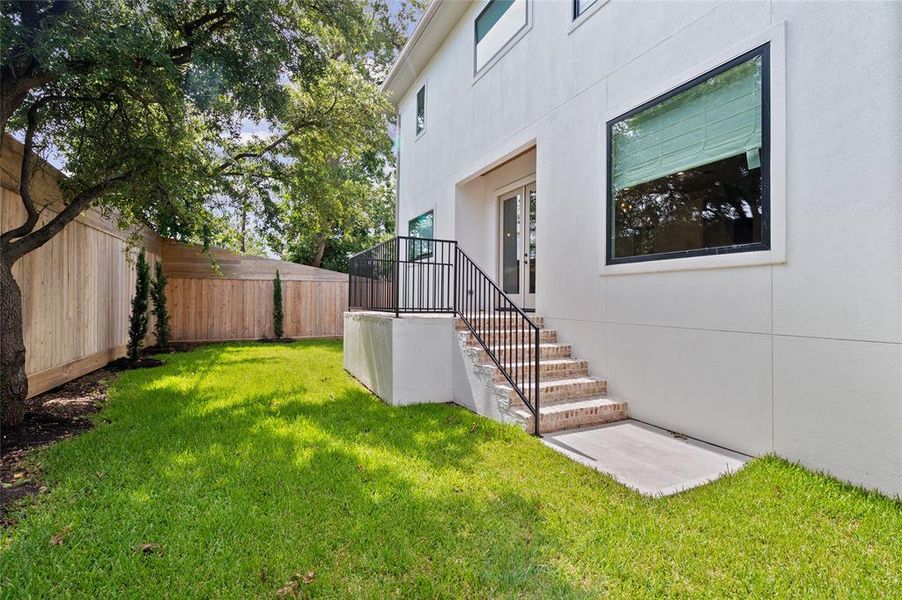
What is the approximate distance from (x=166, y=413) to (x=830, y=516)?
5751 millimetres

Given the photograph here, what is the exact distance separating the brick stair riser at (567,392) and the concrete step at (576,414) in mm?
58

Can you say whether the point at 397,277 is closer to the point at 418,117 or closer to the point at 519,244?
the point at 519,244

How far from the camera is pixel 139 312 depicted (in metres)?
8.10

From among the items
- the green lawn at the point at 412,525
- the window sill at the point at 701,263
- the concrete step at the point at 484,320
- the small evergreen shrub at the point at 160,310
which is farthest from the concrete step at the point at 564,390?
the small evergreen shrub at the point at 160,310

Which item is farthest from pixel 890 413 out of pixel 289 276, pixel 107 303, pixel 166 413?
pixel 289 276

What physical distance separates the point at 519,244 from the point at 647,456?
4.23 metres

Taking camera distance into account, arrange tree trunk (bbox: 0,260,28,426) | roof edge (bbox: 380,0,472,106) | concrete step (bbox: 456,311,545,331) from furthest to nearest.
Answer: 1. roof edge (bbox: 380,0,472,106)
2. concrete step (bbox: 456,311,545,331)
3. tree trunk (bbox: 0,260,28,426)

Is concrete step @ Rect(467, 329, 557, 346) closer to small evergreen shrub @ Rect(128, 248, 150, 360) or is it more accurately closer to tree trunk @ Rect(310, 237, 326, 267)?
small evergreen shrub @ Rect(128, 248, 150, 360)

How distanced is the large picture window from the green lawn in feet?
6.67

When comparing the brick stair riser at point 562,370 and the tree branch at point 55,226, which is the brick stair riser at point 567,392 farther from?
the tree branch at point 55,226

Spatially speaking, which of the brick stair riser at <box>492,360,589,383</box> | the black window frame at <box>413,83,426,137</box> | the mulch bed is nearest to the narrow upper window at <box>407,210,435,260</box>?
the black window frame at <box>413,83,426,137</box>

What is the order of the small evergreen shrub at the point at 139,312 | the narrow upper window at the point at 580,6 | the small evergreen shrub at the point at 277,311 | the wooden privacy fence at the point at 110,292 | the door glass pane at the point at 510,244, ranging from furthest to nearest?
1. the small evergreen shrub at the point at 277,311
2. the small evergreen shrub at the point at 139,312
3. the door glass pane at the point at 510,244
4. the narrow upper window at the point at 580,6
5. the wooden privacy fence at the point at 110,292

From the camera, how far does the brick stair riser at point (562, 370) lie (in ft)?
15.9

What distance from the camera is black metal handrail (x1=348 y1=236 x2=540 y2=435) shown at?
458cm
